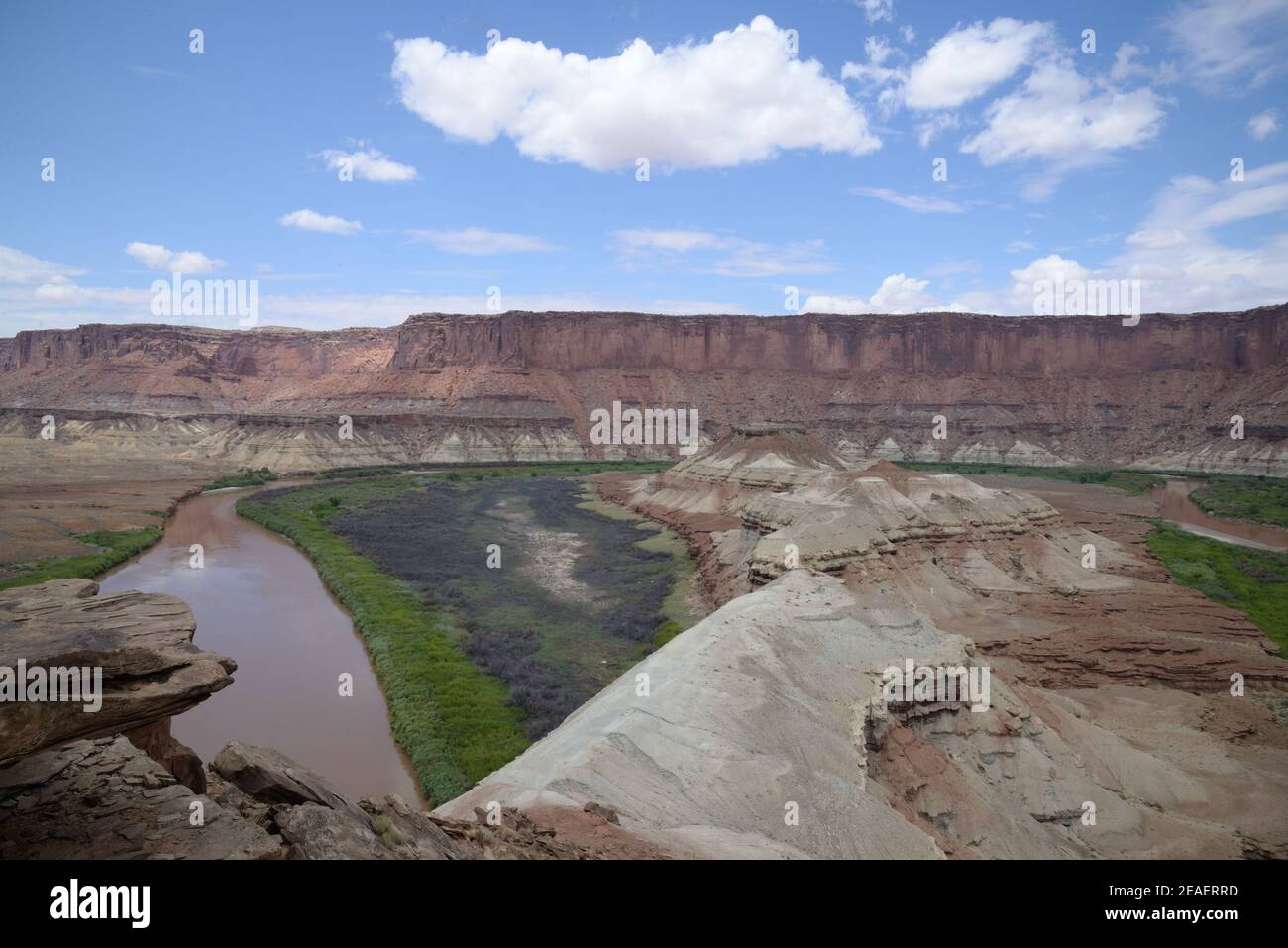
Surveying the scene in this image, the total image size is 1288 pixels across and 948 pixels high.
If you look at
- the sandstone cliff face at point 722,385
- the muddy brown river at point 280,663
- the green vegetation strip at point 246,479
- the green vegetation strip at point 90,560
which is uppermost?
the sandstone cliff face at point 722,385

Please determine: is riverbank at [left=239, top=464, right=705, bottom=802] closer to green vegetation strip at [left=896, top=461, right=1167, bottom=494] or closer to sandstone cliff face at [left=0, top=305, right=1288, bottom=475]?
sandstone cliff face at [left=0, top=305, right=1288, bottom=475]

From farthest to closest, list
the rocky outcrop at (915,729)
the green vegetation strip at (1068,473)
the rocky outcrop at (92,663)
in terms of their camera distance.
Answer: the green vegetation strip at (1068,473) < the rocky outcrop at (915,729) < the rocky outcrop at (92,663)

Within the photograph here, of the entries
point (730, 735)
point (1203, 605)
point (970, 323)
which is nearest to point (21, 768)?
point (730, 735)

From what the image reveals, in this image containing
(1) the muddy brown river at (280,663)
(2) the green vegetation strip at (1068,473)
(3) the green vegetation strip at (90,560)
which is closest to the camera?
(1) the muddy brown river at (280,663)

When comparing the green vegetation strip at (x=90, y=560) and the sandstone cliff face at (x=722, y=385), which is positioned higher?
the sandstone cliff face at (x=722, y=385)

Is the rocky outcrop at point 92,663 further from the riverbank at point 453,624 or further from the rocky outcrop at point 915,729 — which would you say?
the riverbank at point 453,624

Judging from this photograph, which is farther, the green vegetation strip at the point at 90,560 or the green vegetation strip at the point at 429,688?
the green vegetation strip at the point at 90,560

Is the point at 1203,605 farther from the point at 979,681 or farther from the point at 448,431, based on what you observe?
the point at 448,431

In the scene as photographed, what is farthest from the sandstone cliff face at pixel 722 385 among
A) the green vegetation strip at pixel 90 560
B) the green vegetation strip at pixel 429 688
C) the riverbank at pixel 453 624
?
the green vegetation strip at pixel 429 688
